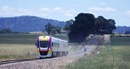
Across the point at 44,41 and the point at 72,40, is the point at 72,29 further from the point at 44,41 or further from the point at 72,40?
the point at 44,41

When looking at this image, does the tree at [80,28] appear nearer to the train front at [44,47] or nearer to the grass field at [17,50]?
the grass field at [17,50]

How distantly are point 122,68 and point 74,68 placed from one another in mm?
4822

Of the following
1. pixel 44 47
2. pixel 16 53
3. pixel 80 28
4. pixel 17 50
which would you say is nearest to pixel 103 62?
pixel 44 47

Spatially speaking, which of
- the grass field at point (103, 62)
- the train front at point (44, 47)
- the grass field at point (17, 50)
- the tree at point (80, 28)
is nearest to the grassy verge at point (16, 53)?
the grass field at point (17, 50)

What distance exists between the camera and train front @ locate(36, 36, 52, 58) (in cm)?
4925

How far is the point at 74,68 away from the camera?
3034 cm

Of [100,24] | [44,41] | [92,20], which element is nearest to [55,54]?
[44,41]

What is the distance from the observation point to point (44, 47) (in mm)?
49656

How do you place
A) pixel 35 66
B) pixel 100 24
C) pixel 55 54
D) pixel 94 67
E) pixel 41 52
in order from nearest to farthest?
pixel 35 66 < pixel 94 67 < pixel 41 52 < pixel 55 54 < pixel 100 24

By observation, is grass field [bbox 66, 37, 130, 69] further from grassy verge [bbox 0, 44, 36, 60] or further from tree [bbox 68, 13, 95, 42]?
tree [bbox 68, 13, 95, 42]

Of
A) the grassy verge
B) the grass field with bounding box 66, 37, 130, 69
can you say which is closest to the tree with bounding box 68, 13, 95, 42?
the grassy verge

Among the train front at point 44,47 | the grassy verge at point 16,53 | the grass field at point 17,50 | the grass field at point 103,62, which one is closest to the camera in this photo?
the grass field at point 103,62

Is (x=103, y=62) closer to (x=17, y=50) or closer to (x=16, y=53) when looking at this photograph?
(x=16, y=53)

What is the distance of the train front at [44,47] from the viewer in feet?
162
